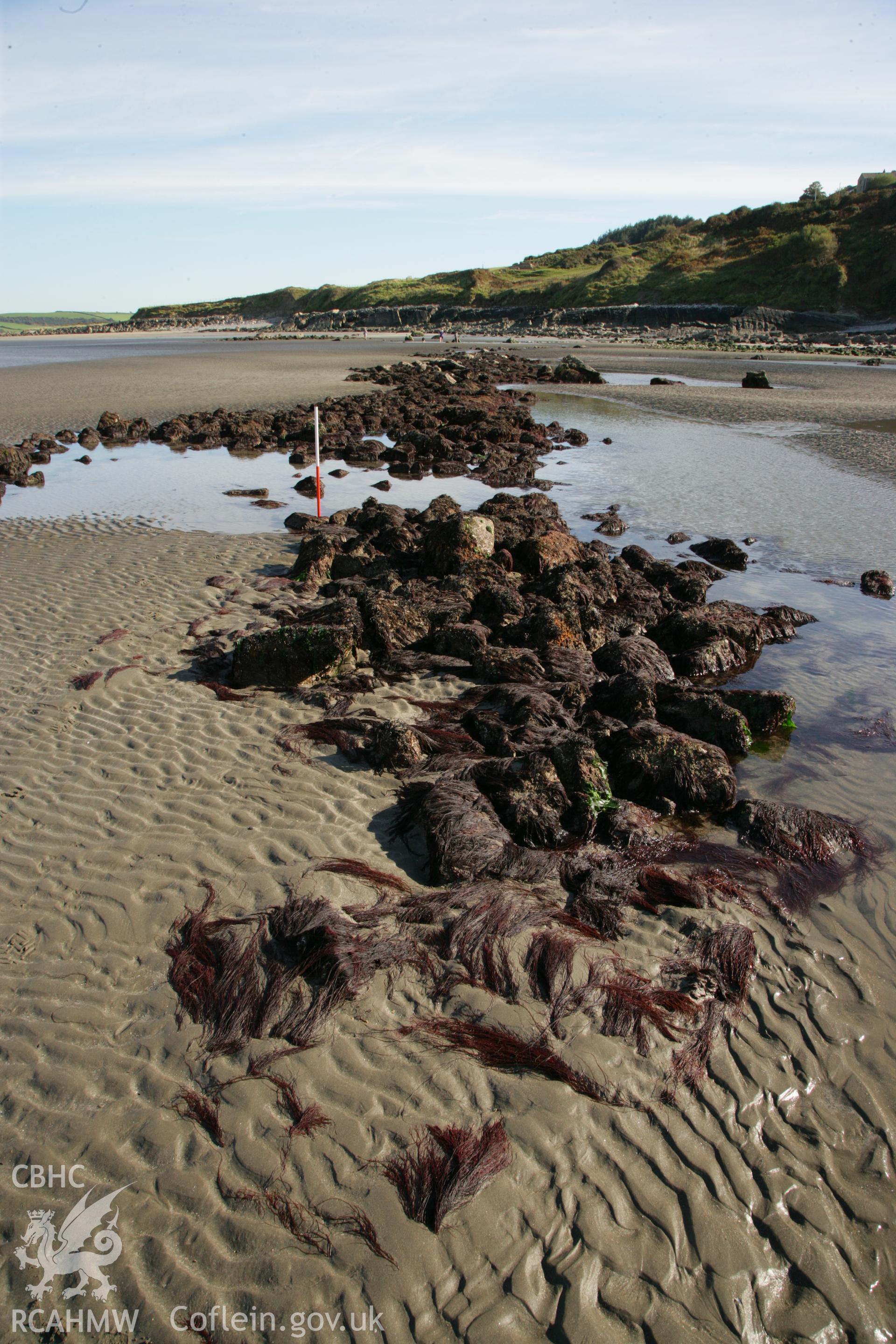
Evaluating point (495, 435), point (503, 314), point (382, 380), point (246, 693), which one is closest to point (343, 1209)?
point (246, 693)

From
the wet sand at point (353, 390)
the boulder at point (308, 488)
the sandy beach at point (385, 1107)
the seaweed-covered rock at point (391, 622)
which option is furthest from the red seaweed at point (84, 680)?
the wet sand at point (353, 390)

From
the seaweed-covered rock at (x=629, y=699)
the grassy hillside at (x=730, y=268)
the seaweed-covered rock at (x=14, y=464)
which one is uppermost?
the grassy hillside at (x=730, y=268)

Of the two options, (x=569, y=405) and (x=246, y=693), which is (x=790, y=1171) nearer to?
(x=246, y=693)

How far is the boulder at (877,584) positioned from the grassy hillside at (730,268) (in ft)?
227

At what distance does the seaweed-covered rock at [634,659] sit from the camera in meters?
7.05

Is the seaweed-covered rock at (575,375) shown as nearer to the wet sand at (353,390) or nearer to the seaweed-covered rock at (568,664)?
the wet sand at (353,390)

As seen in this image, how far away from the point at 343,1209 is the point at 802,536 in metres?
12.1

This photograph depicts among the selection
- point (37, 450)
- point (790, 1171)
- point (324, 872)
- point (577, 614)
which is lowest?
point (790, 1171)

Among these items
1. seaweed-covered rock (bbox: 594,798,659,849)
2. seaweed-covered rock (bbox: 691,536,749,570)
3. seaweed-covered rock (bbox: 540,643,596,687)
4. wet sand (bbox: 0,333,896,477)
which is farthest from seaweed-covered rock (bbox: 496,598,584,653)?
wet sand (bbox: 0,333,896,477)

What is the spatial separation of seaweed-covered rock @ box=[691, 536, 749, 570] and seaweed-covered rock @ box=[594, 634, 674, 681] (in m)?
3.93

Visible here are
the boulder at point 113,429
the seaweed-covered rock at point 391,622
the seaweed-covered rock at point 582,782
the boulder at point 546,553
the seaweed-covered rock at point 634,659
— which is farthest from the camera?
the boulder at point 113,429

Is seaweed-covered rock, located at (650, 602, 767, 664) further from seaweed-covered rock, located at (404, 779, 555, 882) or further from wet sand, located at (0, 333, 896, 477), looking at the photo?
wet sand, located at (0, 333, 896, 477)

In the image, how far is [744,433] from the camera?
21969mm

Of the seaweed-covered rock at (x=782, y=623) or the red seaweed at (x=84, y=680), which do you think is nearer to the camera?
the red seaweed at (x=84, y=680)
